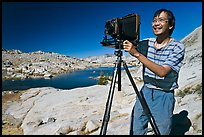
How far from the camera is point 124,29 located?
2.35m

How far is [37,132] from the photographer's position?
6605mm

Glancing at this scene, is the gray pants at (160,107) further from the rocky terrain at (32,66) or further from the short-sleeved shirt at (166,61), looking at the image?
the rocky terrain at (32,66)

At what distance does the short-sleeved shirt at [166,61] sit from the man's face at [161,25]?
0.42 feet

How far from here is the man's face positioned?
2.25 metres

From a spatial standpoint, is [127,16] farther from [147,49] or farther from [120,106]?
[120,106]

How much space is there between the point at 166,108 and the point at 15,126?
26.8 ft

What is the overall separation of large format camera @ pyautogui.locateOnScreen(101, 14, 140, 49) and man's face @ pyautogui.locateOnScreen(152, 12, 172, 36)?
18 centimetres

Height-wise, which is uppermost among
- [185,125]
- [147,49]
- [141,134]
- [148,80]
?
[147,49]

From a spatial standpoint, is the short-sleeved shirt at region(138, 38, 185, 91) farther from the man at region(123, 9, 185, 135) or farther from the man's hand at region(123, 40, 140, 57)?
the man's hand at region(123, 40, 140, 57)

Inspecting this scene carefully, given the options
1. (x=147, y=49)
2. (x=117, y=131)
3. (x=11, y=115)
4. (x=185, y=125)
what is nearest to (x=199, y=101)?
(x=185, y=125)

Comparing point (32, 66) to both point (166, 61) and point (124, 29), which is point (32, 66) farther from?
point (166, 61)

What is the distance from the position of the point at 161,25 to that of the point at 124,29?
0.36 m

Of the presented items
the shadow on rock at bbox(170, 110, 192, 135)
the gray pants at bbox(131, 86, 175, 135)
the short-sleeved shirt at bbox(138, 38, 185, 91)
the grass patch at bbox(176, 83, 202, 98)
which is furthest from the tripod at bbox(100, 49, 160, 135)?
the grass patch at bbox(176, 83, 202, 98)

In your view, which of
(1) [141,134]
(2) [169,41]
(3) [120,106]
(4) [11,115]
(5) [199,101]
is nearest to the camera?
(2) [169,41]
